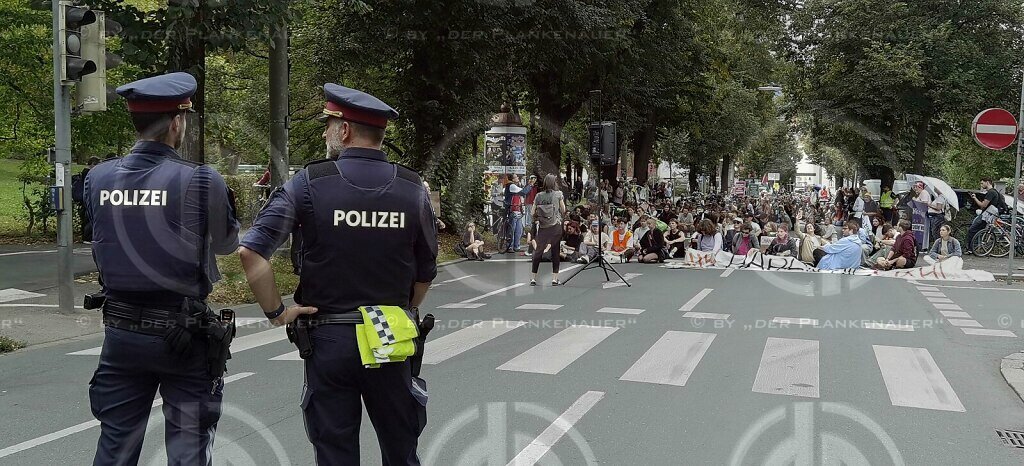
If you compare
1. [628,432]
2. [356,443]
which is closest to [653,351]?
[628,432]

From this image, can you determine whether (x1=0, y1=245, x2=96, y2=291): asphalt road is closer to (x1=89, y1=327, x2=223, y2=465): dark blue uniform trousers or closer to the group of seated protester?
the group of seated protester

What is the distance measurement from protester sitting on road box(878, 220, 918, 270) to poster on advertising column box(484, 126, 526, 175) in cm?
915

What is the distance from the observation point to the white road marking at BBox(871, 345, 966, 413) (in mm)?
6410

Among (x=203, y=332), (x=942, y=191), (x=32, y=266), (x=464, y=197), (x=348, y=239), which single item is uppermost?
(x=942, y=191)

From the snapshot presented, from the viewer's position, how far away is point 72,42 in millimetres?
9578

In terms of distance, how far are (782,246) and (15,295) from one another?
14526 mm

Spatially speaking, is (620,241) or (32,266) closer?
(32,266)

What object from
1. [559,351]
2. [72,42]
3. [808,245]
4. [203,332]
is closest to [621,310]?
[559,351]

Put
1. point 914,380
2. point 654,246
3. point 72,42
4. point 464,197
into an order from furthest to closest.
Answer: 1. point 464,197
2. point 654,246
3. point 72,42
4. point 914,380

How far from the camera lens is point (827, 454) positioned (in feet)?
16.6

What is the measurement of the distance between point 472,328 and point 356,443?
6.22m

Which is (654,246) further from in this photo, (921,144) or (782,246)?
(921,144)

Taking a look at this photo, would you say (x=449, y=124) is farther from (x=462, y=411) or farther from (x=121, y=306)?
(x=121, y=306)

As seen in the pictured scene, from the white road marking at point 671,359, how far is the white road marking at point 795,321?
1440mm
